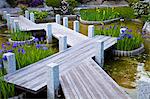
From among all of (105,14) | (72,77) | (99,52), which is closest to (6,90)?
(72,77)

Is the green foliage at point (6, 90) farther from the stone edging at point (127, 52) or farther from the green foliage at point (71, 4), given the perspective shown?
the green foliage at point (71, 4)

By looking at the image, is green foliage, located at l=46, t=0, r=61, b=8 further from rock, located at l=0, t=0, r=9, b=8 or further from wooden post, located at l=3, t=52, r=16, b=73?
wooden post, located at l=3, t=52, r=16, b=73

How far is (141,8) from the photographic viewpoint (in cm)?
1387

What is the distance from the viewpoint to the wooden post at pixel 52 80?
541 centimetres

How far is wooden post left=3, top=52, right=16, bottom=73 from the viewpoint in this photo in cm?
→ 600

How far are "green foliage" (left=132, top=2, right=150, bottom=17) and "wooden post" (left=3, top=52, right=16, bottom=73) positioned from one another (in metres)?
9.23

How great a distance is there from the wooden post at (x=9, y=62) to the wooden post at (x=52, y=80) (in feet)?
3.43

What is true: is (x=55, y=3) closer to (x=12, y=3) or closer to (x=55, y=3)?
(x=55, y=3)

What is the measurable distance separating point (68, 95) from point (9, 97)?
1.19m

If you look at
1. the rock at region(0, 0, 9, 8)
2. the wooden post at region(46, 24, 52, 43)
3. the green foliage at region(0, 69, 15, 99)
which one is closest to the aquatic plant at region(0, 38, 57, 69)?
the green foliage at region(0, 69, 15, 99)

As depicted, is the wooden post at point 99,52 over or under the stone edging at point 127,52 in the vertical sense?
over

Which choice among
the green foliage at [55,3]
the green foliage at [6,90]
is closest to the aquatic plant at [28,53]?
the green foliage at [6,90]

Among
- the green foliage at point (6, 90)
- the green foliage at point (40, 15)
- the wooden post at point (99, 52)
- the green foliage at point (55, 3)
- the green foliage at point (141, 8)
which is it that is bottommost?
the green foliage at point (6, 90)

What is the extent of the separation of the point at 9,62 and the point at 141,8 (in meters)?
9.45
